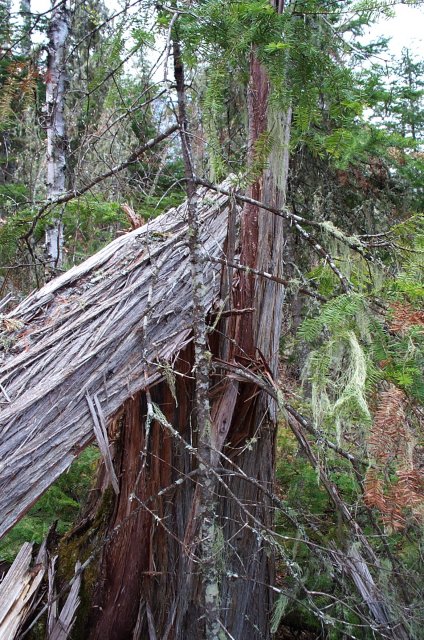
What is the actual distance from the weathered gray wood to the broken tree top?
1323mm

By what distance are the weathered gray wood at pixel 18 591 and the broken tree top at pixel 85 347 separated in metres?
1.32

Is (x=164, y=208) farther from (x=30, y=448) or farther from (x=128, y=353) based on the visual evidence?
(x=30, y=448)

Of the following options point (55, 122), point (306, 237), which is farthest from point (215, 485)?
point (55, 122)

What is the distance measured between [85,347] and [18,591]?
1.85 metres

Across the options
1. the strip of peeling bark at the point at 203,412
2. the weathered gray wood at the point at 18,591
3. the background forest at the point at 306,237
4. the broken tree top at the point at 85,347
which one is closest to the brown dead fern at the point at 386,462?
the background forest at the point at 306,237

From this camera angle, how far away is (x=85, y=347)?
116 inches

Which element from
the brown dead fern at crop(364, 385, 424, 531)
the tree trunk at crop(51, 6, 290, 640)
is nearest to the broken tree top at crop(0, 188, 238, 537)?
the tree trunk at crop(51, 6, 290, 640)

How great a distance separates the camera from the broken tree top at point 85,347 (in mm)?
2586

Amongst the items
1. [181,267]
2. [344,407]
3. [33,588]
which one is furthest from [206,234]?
[33,588]

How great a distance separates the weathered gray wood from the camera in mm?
3375

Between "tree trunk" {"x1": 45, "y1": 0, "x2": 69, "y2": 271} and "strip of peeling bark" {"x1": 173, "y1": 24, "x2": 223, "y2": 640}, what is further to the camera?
"tree trunk" {"x1": 45, "y1": 0, "x2": 69, "y2": 271}

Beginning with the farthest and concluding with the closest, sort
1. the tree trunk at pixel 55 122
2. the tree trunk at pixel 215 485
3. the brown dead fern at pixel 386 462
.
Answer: the tree trunk at pixel 55 122 → the tree trunk at pixel 215 485 → the brown dead fern at pixel 386 462

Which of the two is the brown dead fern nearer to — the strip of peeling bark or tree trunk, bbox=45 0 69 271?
the strip of peeling bark

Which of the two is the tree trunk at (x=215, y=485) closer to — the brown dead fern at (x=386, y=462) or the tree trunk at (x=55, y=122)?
the brown dead fern at (x=386, y=462)
